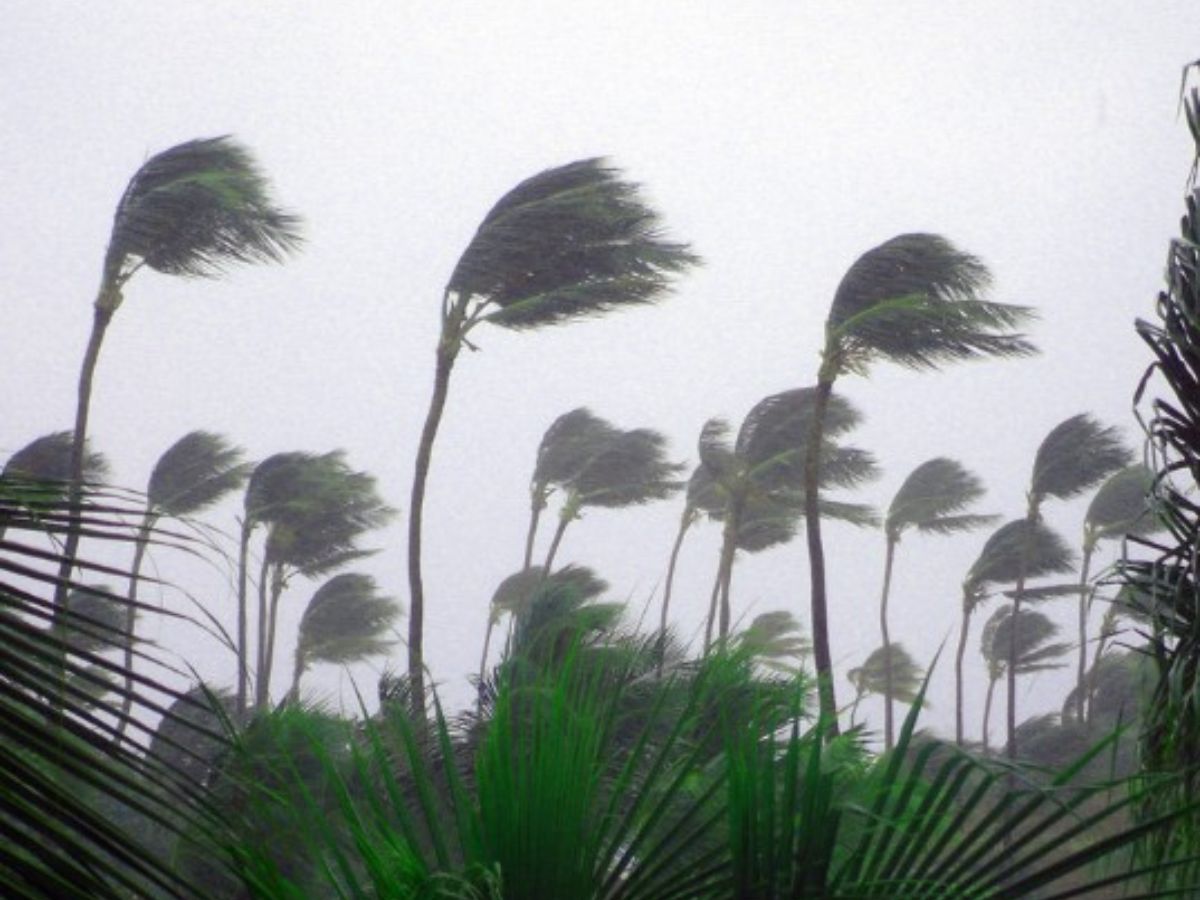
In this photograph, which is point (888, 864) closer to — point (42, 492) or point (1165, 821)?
point (1165, 821)

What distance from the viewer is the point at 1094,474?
40.5 meters

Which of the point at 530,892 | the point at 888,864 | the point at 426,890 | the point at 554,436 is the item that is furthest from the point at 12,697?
the point at 554,436

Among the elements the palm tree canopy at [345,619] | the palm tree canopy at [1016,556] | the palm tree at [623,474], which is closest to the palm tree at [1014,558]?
the palm tree canopy at [1016,556]

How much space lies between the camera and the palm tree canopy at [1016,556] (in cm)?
4350

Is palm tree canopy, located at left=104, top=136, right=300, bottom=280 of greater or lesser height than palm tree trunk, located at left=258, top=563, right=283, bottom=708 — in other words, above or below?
above

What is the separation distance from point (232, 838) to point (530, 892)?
96 centimetres

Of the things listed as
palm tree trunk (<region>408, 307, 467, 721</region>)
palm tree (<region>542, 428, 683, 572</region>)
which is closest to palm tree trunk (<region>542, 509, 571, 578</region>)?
palm tree (<region>542, 428, 683, 572</region>)

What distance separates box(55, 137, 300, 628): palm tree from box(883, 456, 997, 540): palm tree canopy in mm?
32582

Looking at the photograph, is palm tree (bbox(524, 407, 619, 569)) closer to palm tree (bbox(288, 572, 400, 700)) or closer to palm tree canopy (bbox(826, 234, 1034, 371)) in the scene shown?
palm tree (bbox(288, 572, 400, 700))

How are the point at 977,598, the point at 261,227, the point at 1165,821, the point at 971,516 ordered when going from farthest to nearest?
the point at 971,516, the point at 977,598, the point at 261,227, the point at 1165,821

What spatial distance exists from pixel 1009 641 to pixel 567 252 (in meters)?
44.2

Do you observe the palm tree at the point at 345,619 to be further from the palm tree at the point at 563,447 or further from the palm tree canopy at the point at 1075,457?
the palm tree canopy at the point at 1075,457

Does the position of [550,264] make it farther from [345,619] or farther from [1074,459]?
[345,619]

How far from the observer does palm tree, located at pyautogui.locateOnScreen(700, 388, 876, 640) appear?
33.5 metres
